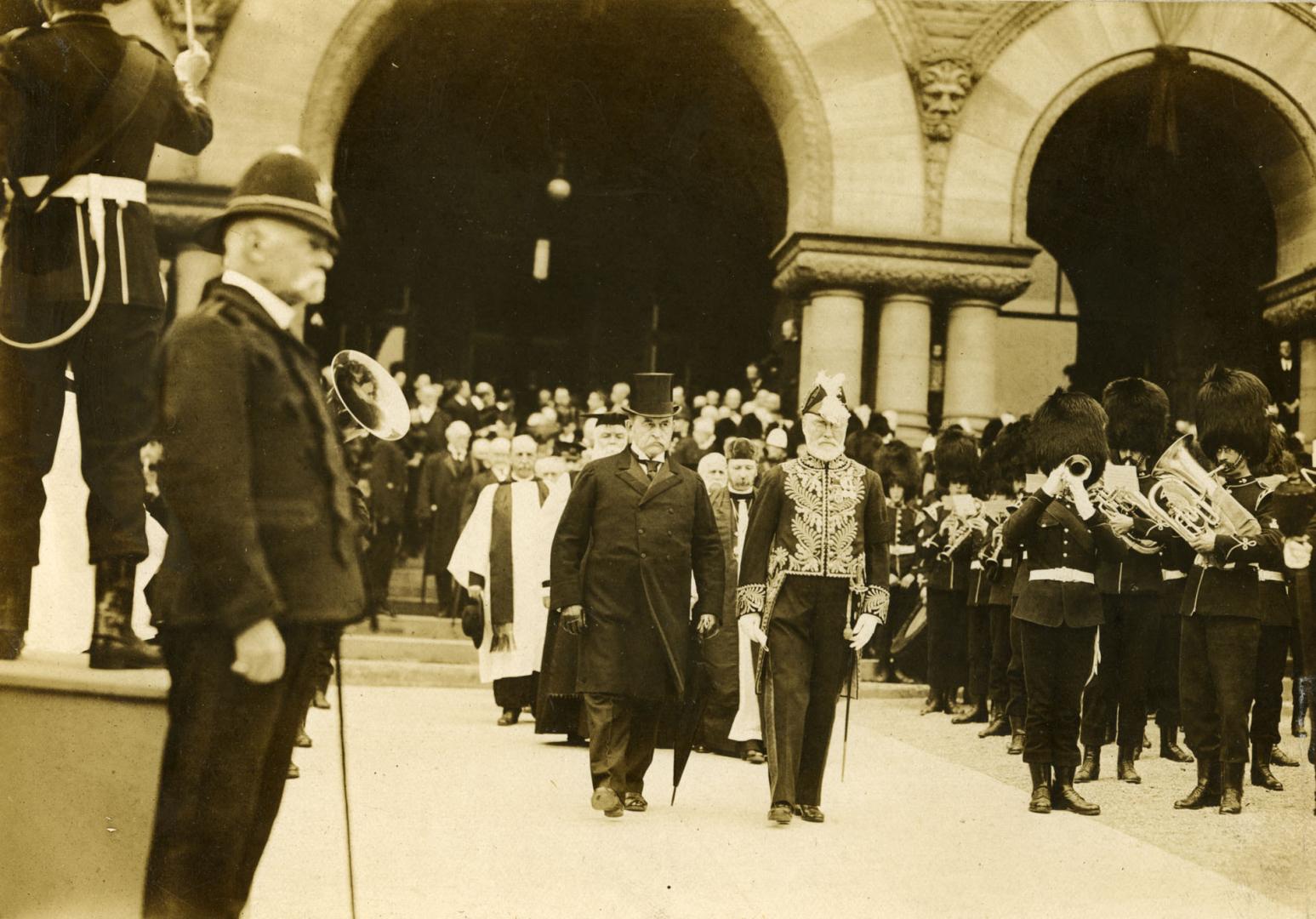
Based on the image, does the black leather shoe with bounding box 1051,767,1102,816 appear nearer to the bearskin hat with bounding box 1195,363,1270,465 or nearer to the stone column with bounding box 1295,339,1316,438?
the bearskin hat with bounding box 1195,363,1270,465

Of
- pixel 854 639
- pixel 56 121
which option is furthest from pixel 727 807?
pixel 56 121

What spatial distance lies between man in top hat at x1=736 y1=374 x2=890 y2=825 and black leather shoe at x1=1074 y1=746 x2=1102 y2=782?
212 centimetres

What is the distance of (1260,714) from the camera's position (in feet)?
28.1

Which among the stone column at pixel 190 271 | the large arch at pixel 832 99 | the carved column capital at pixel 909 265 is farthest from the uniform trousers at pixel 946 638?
the stone column at pixel 190 271

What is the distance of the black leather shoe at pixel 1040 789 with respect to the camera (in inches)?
287

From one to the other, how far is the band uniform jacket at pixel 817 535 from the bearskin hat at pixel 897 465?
199 inches

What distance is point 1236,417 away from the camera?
24.8ft

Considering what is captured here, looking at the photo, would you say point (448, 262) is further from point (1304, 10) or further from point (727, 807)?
point (727, 807)

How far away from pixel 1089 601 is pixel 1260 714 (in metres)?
1.92

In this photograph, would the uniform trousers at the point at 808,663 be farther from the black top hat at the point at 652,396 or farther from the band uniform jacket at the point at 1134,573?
the band uniform jacket at the point at 1134,573

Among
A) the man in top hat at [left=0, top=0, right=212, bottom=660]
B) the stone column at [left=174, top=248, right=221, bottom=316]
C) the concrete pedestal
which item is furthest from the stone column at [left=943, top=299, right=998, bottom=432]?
the concrete pedestal

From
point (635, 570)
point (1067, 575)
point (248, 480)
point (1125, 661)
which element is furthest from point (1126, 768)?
point (248, 480)

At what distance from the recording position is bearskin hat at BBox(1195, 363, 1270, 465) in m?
7.55

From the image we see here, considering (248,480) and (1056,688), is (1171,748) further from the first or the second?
(248,480)
